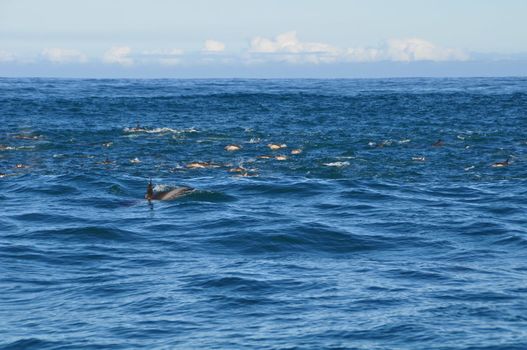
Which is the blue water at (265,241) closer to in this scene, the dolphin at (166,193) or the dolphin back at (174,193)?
the dolphin at (166,193)

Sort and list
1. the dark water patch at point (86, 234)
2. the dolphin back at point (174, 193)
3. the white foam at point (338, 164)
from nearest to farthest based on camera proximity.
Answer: the dark water patch at point (86, 234)
the dolphin back at point (174, 193)
the white foam at point (338, 164)

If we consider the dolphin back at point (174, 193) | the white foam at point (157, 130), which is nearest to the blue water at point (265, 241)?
the white foam at point (157, 130)

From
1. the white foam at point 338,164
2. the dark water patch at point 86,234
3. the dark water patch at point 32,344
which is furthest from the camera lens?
the white foam at point 338,164

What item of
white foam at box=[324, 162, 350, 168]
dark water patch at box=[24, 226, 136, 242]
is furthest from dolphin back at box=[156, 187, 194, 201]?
white foam at box=[324, 162, 350, 168]

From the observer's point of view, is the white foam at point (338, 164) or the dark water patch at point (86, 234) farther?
the white foam at point (338, 164)

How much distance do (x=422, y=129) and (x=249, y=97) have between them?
109 feet

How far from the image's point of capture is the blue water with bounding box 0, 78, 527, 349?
647 inches

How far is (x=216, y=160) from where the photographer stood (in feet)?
129

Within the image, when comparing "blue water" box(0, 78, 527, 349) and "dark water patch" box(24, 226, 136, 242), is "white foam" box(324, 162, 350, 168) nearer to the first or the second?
"blue water" box(0, 78, 527, 349)

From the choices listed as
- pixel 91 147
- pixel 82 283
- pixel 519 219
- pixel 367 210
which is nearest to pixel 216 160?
pixel 91 147

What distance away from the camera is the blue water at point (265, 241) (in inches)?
647

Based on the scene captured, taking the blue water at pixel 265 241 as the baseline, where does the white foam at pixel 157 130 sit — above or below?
above

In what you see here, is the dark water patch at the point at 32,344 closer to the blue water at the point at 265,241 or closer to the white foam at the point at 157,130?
the blue water at the point at 265,241

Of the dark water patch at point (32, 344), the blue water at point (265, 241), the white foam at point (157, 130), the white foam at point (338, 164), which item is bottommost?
the dark water patch at point (32, 344)
